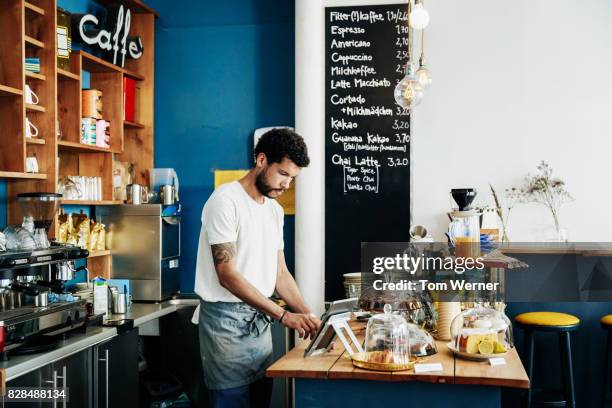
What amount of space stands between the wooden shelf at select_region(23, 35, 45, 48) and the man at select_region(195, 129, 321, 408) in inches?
60.6

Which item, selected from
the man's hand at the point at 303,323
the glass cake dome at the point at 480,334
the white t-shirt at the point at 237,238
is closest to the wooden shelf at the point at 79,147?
the white t-shirt at the point at 237,238

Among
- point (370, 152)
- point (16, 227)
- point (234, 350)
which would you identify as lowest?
point (234, 350)

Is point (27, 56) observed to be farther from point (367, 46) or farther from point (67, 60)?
point (367, 46)

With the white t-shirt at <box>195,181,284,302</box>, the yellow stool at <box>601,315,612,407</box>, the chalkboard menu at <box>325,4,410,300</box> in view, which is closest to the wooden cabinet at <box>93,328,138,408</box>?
the white t-shirt at <box>195,181,284,302</box>

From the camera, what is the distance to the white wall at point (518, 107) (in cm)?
482

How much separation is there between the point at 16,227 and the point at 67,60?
117 centimetres

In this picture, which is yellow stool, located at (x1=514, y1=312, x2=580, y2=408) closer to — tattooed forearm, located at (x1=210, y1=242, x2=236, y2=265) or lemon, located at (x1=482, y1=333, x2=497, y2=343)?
lemon, located at (x1=482, y1=333, x2=497, y2=343)

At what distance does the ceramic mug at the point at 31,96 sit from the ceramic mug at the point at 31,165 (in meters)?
0.31

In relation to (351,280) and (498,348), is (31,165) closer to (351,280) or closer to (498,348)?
(351,280)

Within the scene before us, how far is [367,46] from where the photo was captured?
500 centimetres

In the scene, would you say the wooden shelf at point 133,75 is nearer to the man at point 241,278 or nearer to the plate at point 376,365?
the man at point 241,278

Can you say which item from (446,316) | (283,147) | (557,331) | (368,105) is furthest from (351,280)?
(283,147)

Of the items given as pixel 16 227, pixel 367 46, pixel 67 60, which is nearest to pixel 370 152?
pixel 367 46

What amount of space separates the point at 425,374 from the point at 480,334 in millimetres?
382
